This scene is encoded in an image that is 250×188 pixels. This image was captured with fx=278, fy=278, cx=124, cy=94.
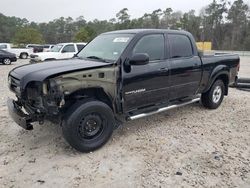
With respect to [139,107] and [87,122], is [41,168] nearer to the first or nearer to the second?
[87,122]

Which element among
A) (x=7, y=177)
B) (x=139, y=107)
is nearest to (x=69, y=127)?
(x=7, y=177)

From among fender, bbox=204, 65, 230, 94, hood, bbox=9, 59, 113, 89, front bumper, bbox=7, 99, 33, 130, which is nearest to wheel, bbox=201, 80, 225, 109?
fender, bbox=204, 65, 230, 94

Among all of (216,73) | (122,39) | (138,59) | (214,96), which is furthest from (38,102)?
(214,96)

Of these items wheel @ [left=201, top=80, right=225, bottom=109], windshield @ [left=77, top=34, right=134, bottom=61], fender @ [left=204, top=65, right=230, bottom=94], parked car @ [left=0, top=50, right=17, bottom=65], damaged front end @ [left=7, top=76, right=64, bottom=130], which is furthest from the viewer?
parked car @ [left=0, top=50, right=17, bottom=65]

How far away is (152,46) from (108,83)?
4.28 ft

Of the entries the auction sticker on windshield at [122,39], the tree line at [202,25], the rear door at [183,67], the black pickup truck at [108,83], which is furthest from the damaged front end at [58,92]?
the tree line at [202,25]

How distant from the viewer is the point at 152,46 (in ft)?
17.1

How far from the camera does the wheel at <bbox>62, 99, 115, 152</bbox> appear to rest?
4094 millimetres

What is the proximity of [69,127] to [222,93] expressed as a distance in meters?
4.40

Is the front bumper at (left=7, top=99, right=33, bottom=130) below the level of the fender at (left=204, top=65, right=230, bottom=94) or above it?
below

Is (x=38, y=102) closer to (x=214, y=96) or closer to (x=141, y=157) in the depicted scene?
(x=141, y=157)

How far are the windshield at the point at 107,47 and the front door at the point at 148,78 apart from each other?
0.25 meters

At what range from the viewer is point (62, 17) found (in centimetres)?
10275

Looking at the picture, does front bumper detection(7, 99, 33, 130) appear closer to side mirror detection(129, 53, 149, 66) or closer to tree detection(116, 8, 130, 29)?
side mirror detection(129, 53, 149, 66)
